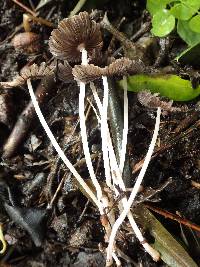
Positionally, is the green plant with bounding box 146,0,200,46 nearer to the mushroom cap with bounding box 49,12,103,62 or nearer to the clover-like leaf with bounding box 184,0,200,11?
the clover-like leaf with bounding box 184,0,200,11

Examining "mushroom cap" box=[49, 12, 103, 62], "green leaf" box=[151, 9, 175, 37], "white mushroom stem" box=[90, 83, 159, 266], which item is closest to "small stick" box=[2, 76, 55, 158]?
"mushroom cap" box=[49, 12, 103, 62]

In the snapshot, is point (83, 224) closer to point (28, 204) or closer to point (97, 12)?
point (28, 204)

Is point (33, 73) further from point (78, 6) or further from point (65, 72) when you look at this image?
point (78, 6)

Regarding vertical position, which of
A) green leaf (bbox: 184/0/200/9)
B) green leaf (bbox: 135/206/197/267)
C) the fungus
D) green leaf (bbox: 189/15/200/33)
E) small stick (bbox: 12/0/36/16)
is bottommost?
green leaf (bbox: 135/206/197/267)

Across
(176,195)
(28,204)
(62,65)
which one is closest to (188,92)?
(176,195)

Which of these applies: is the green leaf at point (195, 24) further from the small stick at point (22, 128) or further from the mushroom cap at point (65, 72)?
the small stick at point (22, 128)

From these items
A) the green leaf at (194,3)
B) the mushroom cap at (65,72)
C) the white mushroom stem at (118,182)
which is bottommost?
the white mushroom stem at (118,182)

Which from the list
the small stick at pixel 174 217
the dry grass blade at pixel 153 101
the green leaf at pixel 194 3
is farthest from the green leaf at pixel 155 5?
the small stick at pixel 174 217
